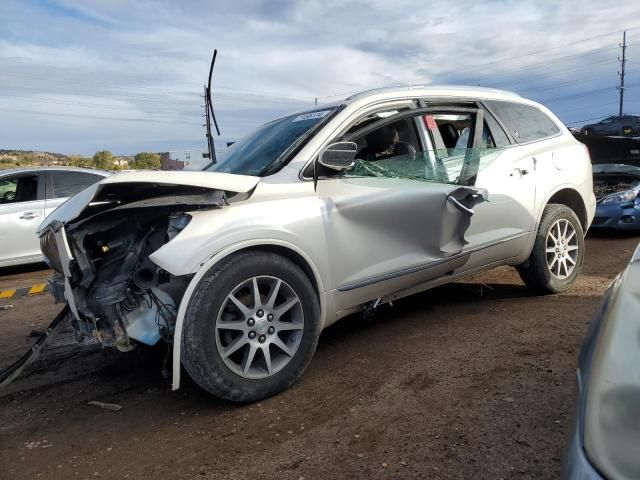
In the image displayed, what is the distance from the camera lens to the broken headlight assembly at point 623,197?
8688mm

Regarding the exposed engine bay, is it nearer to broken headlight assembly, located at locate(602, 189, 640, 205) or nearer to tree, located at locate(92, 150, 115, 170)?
broken headlight assembly, located at locate(602, 189, 640, 205)

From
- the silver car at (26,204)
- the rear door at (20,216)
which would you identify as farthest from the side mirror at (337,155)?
the rear door at (20,216)

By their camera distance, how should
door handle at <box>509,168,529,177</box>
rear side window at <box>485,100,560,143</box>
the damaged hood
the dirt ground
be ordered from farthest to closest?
rear side window at <box>485,100,560,143</box>
door handle at <box>509,168,529,177</box>
the damaged hood
the dirt ground

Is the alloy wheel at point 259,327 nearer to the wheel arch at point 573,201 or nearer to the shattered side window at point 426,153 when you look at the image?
the shattered side window at point 426,153

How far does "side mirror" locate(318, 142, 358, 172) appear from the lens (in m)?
3.39

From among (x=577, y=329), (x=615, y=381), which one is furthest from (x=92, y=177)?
(x=615, y=381)

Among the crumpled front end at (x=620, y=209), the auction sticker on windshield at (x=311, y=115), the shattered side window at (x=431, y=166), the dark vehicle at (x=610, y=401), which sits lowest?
the crumpled front end at (x=620, y=209)

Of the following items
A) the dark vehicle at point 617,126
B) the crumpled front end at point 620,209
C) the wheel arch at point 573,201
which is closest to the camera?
the wheel arch at point 573,201

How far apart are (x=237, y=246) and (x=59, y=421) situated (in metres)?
1.50

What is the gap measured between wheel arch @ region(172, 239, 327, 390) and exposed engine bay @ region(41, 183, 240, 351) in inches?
5.4

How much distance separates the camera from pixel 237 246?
303 centimetres

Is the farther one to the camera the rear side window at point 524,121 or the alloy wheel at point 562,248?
the alloy wheel at point 562,248

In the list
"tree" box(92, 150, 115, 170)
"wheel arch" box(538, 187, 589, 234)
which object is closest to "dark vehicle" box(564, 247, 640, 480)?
"wheel arch" box(538, 187, 589, 234)

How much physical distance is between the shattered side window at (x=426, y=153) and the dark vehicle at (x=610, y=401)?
245 centimetres
